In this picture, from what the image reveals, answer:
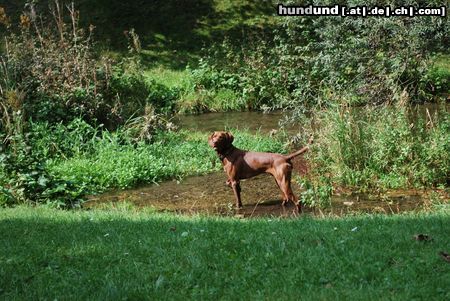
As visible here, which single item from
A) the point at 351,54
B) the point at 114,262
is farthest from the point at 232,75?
the point at 114,262

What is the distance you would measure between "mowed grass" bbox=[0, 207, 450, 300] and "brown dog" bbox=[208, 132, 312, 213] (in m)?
1.90

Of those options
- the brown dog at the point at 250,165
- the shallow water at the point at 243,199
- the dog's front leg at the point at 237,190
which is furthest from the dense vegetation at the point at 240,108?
the dog's front leg at the point at 237,190

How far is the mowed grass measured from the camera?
414 centimetres

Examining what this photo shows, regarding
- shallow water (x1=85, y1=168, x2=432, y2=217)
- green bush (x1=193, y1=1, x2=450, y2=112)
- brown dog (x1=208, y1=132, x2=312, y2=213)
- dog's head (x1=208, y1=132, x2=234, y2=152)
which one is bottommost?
shallow water (x1=85, y1=168, x2=432, y2=217)

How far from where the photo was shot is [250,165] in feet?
27.3

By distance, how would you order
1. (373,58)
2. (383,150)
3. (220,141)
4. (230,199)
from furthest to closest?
(373,58), (383,150), (230,199), (220,141)

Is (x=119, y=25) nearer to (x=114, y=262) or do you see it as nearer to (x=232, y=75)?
(x=232, y=75)

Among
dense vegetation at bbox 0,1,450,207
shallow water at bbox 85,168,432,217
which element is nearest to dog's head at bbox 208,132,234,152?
shallow water at bbox 85,168,432,217

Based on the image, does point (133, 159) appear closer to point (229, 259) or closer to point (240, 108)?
point (229, 259)

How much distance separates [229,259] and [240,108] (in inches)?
474

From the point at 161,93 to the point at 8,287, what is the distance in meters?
12.8

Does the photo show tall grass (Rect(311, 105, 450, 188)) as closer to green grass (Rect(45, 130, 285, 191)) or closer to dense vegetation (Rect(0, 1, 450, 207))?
dense vegetation (Rect(0, 1, 450, 207))

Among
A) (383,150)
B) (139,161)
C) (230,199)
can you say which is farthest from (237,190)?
(139,161)

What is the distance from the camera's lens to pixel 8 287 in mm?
4449
